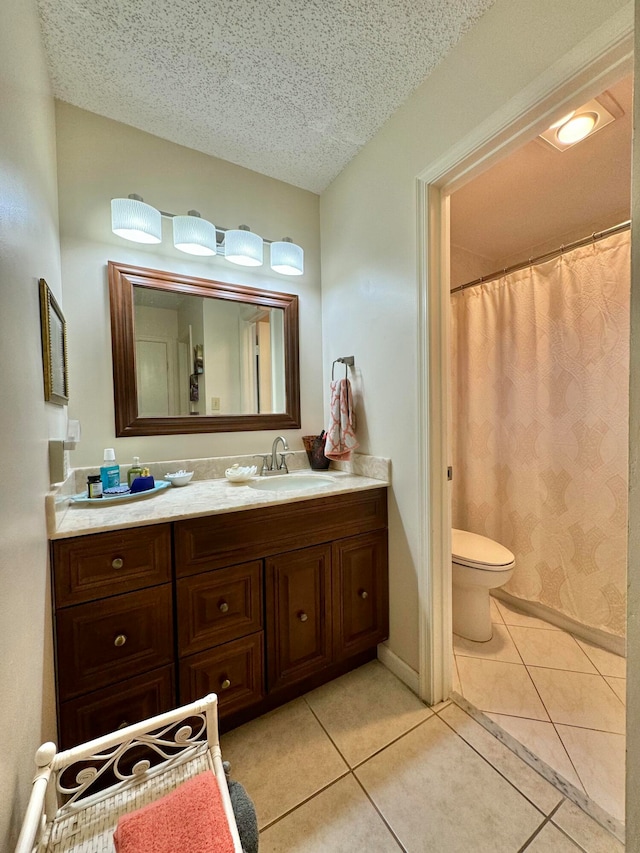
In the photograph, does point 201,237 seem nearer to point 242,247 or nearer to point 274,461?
point 242,247

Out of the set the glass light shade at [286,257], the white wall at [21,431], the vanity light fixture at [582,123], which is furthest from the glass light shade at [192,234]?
the vanity light fixture at [582,123]

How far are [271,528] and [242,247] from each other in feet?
4.61

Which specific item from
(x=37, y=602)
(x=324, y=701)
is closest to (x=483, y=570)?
(x=324, y=701)

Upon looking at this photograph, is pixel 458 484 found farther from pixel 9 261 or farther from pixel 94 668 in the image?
pixel 9 261

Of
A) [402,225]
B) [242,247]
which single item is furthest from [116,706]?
[402,225]

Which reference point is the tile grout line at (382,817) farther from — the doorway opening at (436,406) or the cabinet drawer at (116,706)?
the cabinet drawer at (116,706)

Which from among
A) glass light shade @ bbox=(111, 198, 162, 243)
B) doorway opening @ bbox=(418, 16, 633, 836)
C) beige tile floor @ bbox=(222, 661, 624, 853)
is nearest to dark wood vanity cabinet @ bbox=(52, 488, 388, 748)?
beige tile floor @ bbox=(222, 661, 624, 853)

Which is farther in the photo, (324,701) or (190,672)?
(324,701)

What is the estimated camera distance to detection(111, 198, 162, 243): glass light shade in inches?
55.9

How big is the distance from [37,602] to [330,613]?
1.04 meters

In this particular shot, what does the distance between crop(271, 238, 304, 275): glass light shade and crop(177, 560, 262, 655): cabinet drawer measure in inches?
60.2

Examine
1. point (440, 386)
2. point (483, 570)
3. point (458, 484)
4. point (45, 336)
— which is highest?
point (45, 336)

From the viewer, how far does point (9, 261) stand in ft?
2.24

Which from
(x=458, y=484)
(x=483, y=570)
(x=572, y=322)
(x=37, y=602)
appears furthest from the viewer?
(x=458, y=484)
